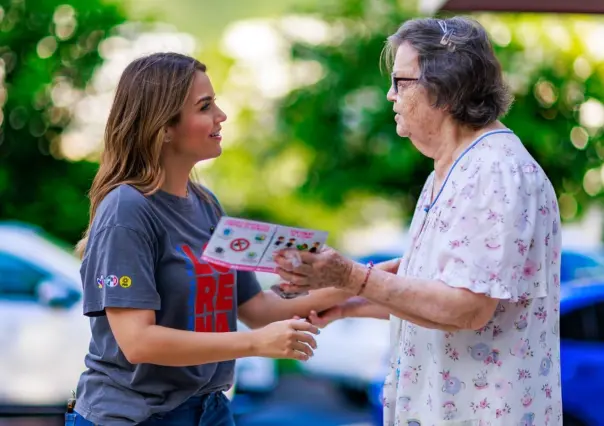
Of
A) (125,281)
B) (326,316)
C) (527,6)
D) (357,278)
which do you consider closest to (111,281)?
(125,281)

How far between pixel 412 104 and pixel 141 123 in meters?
0.73

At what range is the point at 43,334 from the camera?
7152 mm

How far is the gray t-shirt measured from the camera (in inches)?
92.3

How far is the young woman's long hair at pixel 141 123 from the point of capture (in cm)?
254

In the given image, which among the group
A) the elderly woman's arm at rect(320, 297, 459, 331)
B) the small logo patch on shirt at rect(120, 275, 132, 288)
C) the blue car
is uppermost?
the small logo patch on shirt at rect(120, 275, 132, 288)

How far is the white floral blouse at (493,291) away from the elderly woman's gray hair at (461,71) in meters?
0.09

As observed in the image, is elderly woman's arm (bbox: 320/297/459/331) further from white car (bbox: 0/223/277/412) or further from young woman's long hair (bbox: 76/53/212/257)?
white car (bbox: 0/223/277/412)

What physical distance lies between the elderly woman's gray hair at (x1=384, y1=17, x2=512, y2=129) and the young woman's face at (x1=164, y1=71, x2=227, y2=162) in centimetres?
58

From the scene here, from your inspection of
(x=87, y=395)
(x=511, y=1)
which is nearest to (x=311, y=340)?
(x=87, y=395)

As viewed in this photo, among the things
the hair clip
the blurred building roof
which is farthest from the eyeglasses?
the blurred building roof

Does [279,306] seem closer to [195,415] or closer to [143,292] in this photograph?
[195,415]

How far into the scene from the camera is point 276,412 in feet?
32.1

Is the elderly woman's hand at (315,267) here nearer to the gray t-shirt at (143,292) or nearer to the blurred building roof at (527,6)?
the gray t-shirt at (143,292)

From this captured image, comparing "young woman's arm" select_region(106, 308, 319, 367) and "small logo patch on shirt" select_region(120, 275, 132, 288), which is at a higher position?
"small logo patch on shirt" select_region(120, 275, 132, 288)
